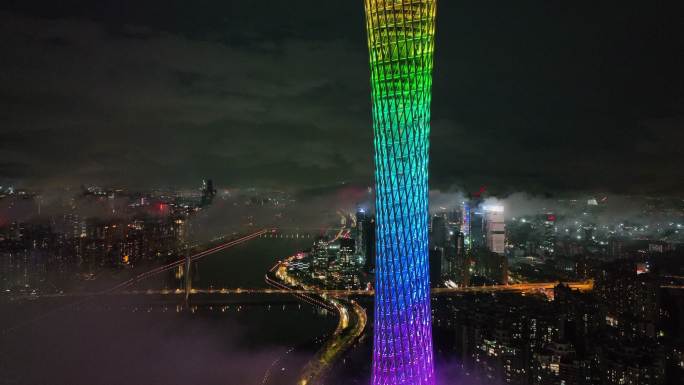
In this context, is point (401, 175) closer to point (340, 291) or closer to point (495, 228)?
point (340, 291)

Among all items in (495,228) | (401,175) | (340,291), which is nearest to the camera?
(401,175)

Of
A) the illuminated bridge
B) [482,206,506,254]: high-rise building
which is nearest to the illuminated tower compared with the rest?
the illuminated bridge

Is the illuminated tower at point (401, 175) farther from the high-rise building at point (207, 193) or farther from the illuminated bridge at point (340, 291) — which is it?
the high-rise building at point (207, 193)

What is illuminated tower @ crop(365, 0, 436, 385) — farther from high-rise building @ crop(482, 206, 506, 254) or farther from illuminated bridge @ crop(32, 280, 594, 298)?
high-rise building @ crop(482, 206, 506, 254)

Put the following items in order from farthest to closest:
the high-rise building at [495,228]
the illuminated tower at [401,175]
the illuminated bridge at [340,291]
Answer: the high-rise building at [495,228], the illuminated bridge at [340,291], the illuminated tower at [401,175]

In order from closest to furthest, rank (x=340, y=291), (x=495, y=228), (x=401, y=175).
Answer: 1. (x=401, y=175)
2. (x=340, y=291)
3. (x=495, y=228)

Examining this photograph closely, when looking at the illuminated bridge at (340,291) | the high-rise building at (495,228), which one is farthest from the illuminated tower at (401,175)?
the high-rise building at (495,228)

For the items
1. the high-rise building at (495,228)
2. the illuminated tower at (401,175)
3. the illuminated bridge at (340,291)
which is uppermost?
the illuminated tower at (401,175)

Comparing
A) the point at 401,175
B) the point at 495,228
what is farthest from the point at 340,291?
the point at 495,228

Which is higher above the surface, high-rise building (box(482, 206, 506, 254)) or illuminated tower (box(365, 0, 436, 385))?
illuminated tower (box(365, 0, 436, 385))
